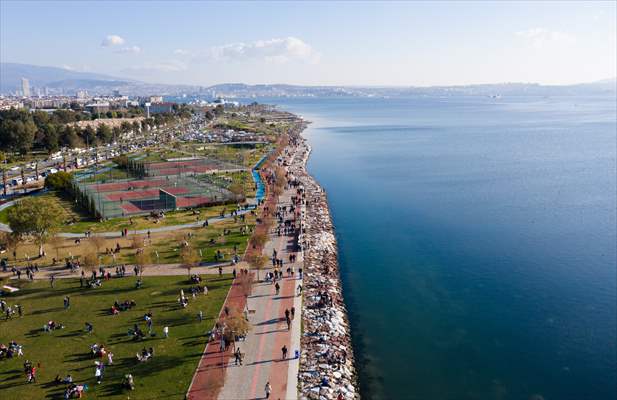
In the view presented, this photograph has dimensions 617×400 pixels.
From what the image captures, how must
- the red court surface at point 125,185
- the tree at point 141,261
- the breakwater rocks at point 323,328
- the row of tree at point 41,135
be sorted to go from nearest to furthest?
the breakwater rocks at point 323,328 → the tree at point 141,261 → the red court surface at point 125,185 → the row of tree at point 41,135

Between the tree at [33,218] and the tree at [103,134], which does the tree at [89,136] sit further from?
the tree at [33,218]

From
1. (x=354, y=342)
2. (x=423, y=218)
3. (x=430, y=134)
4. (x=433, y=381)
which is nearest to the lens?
(x=433, y=381)

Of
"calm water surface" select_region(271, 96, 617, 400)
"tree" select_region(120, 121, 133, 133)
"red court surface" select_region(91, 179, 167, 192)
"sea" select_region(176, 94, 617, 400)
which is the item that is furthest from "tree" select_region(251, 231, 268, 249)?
"tree" select_region(120, 121, 133, 133)

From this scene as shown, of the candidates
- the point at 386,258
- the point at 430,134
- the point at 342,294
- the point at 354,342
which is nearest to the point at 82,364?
the point at 354,342

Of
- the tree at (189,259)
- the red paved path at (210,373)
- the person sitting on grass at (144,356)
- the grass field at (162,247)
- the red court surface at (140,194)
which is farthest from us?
the red court surface at (140,194)

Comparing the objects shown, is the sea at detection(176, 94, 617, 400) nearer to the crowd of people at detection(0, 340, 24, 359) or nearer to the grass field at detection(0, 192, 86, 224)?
the crowd of people at detection(0, 340, 24, 359)

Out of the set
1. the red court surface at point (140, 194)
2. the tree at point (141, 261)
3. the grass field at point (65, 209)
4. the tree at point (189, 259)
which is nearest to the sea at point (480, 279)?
the tree at point (189, 259)

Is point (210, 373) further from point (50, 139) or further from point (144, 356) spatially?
point (50, 139)

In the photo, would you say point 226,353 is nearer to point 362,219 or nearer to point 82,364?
point 82,364
